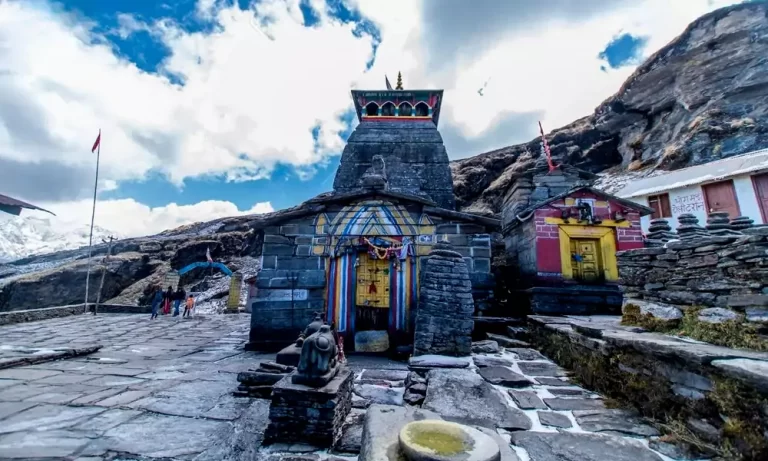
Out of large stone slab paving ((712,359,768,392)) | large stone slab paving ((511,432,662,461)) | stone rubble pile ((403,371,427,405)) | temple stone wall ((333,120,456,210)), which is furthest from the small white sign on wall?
temple stone wall ((333,120,456,210))

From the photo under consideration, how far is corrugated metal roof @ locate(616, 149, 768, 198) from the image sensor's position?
50.1ft

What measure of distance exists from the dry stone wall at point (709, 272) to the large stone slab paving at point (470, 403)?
2.72m

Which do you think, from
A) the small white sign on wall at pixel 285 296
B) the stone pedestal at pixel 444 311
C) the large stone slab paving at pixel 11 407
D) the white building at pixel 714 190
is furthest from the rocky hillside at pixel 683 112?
the large stone slab paving at pixel 11 407

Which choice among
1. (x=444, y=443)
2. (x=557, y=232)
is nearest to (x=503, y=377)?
(x=444, y=443)

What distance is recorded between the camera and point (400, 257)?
7.67 m

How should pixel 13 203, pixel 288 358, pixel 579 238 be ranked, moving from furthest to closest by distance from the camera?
1. pixel 13 203
2. pixel 579 238
3. pixel 288 358

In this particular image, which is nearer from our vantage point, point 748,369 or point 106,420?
point 748,369

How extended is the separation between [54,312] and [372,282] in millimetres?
15798

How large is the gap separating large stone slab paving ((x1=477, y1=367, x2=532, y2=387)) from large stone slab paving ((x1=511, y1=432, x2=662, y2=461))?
1476 mm

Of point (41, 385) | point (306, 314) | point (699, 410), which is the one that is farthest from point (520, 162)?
point (41, 385)

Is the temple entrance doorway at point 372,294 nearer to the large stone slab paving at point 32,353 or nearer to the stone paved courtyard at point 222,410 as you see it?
the stone paved courtyard at point 222,410

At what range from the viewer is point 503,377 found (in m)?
4.94

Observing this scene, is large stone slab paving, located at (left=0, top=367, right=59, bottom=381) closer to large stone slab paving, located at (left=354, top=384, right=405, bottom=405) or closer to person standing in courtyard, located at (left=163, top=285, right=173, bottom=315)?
large stone slab paving, located at (left=354, top=384, right=405, bottom=405)

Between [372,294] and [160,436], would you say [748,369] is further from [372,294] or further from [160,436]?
[372,294]
